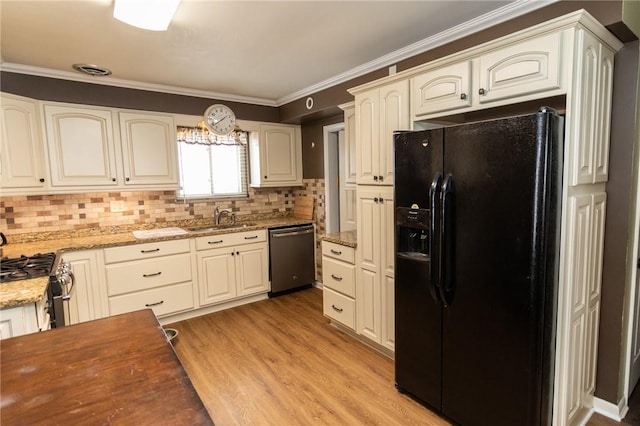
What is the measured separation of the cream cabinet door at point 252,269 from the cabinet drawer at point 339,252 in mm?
1011

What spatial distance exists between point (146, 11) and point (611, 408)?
3.50m

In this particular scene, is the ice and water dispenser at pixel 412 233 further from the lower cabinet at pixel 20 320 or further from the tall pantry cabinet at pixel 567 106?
the lower cabinet at pixel 20 320

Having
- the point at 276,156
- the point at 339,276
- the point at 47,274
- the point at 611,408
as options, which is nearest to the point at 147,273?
the point at 47,274

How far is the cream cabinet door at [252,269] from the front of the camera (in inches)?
148

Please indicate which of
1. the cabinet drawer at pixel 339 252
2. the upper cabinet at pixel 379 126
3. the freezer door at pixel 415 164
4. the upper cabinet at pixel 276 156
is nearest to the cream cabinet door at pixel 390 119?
the upper cabinet at pixel 379 126

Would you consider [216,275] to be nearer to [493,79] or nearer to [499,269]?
[499,269]

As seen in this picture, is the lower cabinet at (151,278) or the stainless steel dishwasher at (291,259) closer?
the lower cabinet at (151,278)

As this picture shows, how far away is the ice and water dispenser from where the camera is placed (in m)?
1.97

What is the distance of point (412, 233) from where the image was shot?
2.09 meters

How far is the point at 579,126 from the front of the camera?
1.57 m

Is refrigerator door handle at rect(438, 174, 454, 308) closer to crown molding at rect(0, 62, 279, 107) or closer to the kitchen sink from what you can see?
the kitchen sink

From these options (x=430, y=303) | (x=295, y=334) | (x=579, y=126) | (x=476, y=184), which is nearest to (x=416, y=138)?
(x=476, y=184)

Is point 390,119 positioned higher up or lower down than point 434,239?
higher up

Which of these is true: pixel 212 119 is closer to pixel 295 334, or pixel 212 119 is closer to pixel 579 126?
pixel 295 334
